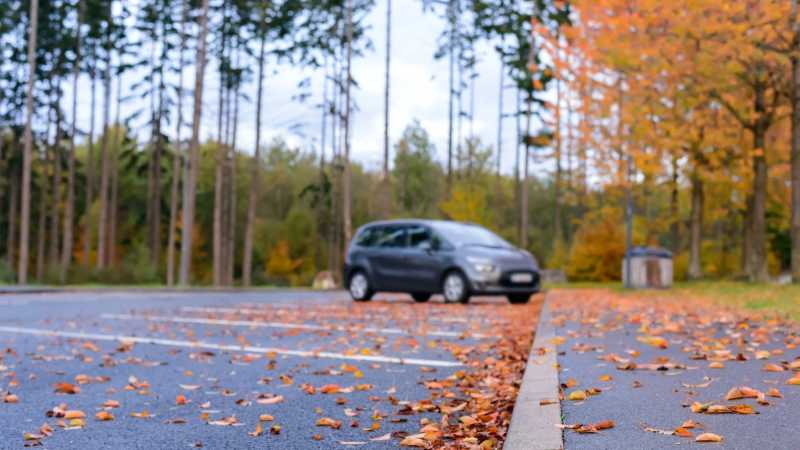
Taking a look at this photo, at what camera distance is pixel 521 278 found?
1662 centimetres

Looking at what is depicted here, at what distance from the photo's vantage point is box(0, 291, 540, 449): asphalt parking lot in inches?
181

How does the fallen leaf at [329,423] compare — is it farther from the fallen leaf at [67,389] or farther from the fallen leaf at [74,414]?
the fallen leaf at [67,389]

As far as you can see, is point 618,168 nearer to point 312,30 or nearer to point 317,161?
point 312,30

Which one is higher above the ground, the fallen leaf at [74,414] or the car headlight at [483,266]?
the car headlight at [483,266]

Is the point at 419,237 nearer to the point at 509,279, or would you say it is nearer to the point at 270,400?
the point at 509,279

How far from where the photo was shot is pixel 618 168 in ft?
76.6

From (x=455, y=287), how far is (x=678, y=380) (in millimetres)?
11112

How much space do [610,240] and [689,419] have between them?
95.9 feet

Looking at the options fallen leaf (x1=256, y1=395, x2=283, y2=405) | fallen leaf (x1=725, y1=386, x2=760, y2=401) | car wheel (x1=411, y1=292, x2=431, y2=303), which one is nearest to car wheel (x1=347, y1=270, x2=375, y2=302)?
car wheel (x1=411, y1=292, x2=431, y2=303)

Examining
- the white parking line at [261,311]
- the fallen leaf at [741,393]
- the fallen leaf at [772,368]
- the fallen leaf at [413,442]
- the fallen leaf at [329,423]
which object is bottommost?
the fallen leaf at [329,423]

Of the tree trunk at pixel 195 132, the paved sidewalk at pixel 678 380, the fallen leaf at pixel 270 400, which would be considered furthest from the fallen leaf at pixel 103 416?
the tree trunk at pixel 195 132

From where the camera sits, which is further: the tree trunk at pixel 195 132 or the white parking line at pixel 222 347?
the tree trunk at pixel 195 132

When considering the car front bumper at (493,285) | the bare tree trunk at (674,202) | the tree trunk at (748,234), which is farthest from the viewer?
the tree trunk at (748,234)

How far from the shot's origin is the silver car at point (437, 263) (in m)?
16.3
